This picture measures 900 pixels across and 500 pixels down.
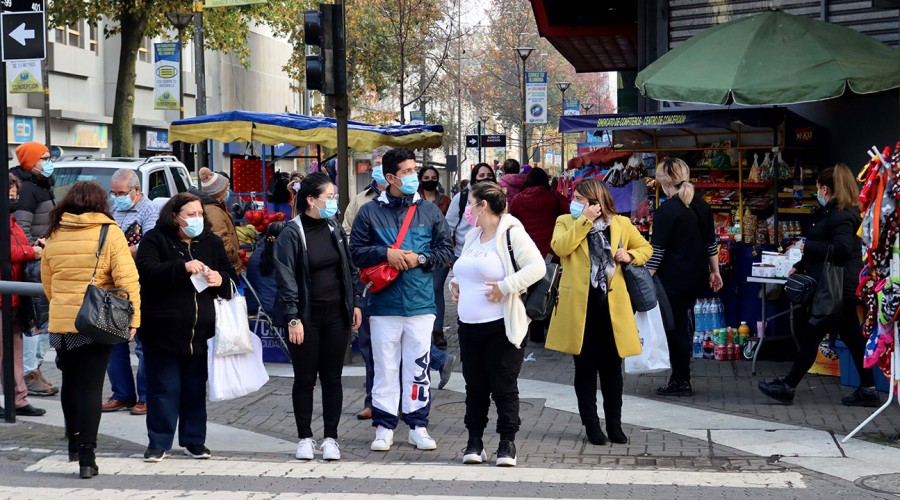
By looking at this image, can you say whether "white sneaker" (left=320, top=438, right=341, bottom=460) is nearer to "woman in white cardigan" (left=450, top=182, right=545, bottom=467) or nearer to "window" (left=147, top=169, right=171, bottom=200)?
"woman in white cardigan" (left=450, top=182, right=545, bottom=467)

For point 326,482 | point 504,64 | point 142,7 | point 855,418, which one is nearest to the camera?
point 326,482

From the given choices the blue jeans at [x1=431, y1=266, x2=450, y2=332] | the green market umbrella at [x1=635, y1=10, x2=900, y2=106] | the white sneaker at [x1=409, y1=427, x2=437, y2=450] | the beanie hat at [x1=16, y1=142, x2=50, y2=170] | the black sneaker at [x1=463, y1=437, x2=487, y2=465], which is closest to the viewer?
the black sneaker at [x1=463, y1=437, x2=487, y2=465]

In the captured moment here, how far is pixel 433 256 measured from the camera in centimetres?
780

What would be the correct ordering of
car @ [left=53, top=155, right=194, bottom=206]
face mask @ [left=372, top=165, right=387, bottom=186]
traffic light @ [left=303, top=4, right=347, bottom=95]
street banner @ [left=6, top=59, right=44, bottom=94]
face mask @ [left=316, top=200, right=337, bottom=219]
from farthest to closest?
street banner @ [left=6, top=59, right=44, bottom=94] < car @ [left=53, top=155, right=194, bottom=206] < traffic light @ [left=303, top=4, right=347, bottom=95] < face mask @ [left=372, top=165, right=387, bottom=186] < face mask @ [left=316, top=200, right=337, bottom=219]

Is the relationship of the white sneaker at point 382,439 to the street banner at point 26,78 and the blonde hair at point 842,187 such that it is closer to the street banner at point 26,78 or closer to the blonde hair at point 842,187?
the blonde hair at point 842,187

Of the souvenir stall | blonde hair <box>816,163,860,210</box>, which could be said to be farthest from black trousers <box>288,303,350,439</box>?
the souvenir stall

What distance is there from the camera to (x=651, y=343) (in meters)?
8.41

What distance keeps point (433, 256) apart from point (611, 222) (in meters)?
1.25

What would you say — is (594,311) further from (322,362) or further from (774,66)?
(774,66)

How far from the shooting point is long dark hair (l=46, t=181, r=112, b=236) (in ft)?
23.4

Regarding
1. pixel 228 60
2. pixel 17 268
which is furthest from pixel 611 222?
pixel 228 60

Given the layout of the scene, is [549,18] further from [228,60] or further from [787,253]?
[228,60]

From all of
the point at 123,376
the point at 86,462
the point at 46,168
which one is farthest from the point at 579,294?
the point at 46,168

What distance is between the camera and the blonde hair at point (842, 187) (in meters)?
8.94
